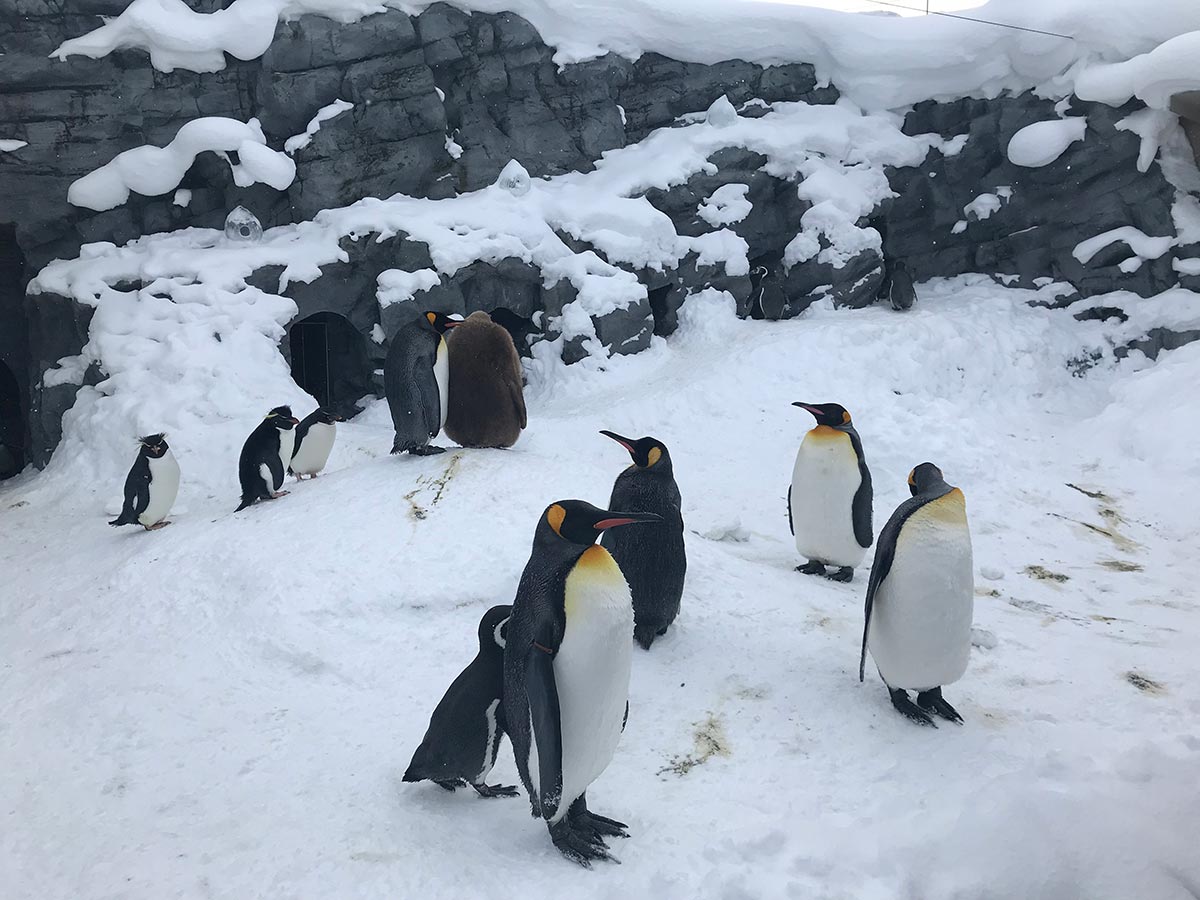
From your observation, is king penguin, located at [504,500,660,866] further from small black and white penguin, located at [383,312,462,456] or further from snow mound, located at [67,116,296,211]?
snow mound, located at [67,116,296,211]

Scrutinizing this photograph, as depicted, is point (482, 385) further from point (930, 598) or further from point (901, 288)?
point (901, 288)

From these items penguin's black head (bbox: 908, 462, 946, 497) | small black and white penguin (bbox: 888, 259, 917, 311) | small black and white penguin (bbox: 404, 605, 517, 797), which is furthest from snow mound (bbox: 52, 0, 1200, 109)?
small black and white penguin (bbox: 404, 605, 517, 797)

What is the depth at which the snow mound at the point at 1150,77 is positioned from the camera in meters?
8.20

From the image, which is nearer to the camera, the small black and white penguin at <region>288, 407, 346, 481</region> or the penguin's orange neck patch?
the penguin's orange neck patch

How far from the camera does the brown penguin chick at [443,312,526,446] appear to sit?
518 centimetres

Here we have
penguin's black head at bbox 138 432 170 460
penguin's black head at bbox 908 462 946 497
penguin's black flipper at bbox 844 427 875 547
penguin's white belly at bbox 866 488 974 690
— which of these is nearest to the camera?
penguin's white belly at bbox 866 488 974 690

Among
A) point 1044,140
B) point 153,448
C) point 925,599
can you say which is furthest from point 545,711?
point 1044,140

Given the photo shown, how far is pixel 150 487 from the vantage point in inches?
206

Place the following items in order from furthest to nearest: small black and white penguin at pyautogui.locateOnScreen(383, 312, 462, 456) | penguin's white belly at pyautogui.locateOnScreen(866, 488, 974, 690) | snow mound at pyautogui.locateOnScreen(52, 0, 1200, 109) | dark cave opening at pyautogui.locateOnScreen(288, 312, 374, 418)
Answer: dark cave opening at pyautogui.locateOnScreen(288, 312, 374, 418)
snow mound at pyautogui.locateOnScreen(52, 0, 1200, 109)
small black and white penguin at pyautogui.locateOnScreen(383, 312, 462, 456)
penguin's white belly at pyautogui.locateOnScreen(866, 488, 974, 690)

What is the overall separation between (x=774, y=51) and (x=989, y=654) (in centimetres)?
883

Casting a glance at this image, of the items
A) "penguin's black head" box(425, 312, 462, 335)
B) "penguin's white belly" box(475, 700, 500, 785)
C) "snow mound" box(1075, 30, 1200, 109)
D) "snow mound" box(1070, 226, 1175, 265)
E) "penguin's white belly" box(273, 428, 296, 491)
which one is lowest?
"penguin's white belly" box(475, 700, 500, 785)

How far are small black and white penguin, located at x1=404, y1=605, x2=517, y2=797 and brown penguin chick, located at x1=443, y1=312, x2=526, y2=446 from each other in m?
2.87

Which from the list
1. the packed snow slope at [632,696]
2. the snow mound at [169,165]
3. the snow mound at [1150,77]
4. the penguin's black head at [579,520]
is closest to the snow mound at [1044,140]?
the snow mound at [1150,77]

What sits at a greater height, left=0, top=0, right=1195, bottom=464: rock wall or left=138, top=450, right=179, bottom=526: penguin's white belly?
left=0, top=0, right=1195, bottom=464: rock wall
